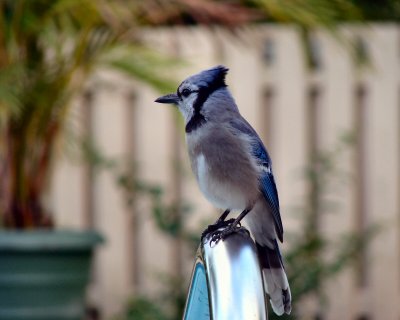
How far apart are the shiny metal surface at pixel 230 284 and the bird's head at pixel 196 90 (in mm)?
290

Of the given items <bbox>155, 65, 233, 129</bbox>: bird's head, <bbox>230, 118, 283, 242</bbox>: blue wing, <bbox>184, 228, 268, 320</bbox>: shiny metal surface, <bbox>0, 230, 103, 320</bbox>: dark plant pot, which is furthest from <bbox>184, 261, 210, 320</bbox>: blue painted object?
<bbox>0, 230, 103, 320</bbox>: dark plant pot

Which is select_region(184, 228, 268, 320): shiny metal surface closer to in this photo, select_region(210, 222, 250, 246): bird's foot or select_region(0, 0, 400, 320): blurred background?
select_region(210, 222, 250, 246): bird's foot

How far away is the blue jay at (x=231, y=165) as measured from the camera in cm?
149

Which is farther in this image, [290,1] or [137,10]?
[137,10]

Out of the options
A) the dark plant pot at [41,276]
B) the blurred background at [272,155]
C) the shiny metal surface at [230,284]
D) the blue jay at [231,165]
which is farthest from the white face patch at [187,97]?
the blurred background at [272,155]

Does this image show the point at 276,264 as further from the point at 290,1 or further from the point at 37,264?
the point at 37,264

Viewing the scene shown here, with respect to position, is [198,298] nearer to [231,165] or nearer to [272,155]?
[231,165]

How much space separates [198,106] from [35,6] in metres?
2.70

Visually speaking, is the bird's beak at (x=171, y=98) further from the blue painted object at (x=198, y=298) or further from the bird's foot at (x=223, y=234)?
the blue painted object at (x=198, y=298)

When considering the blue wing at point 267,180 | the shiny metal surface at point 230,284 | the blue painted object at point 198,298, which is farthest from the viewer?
the blue wing at point 267,180

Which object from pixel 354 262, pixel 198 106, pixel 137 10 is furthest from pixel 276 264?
pixel 354 262

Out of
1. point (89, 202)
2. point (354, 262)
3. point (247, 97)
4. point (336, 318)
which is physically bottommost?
point (336, 318)

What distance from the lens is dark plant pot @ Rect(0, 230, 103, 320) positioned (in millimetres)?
4387

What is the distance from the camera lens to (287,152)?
217 inches
